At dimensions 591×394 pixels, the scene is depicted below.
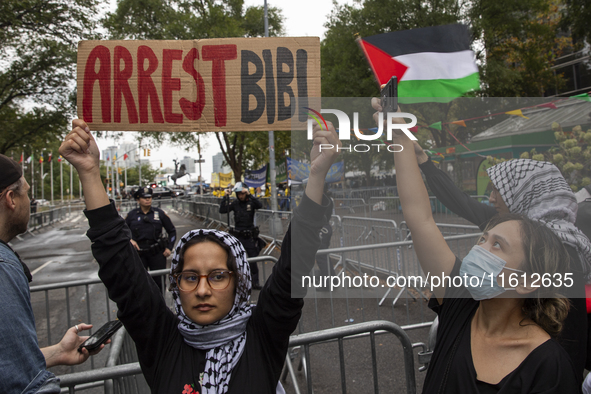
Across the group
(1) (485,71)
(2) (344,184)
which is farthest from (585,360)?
(1) (485,71)

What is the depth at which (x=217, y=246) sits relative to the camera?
5.09 feet

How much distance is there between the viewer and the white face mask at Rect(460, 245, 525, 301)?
1.40 metres

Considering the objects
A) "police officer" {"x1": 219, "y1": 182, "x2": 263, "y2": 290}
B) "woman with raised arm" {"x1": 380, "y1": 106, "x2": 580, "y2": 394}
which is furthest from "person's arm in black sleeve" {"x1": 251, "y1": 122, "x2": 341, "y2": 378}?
"police officer" {"x1": 219, "y1": 182, "x2": 263, "y2": 290}

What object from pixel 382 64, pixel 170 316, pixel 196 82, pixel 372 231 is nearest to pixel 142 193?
pixel 372 231

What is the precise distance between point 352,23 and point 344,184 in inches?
627

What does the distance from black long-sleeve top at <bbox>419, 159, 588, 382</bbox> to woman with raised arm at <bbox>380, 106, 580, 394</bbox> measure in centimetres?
7

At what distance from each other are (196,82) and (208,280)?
1.30 meters

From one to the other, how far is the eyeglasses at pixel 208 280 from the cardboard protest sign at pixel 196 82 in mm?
986

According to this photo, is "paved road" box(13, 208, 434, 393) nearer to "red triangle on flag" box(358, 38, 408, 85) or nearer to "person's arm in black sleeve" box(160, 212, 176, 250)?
"red triangle on flag" box(358, 38, 408, 85)

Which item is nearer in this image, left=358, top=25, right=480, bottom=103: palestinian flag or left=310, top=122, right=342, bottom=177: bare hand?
left=310, top=122, right=342, bottom=177: bare hand

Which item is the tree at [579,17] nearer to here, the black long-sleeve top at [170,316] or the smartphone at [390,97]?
the smartphone at [390,97]

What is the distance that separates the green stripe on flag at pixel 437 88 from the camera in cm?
151

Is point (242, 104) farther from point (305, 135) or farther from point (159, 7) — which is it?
point (159, 7)

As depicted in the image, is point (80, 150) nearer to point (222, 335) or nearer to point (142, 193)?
point (222, 335)
